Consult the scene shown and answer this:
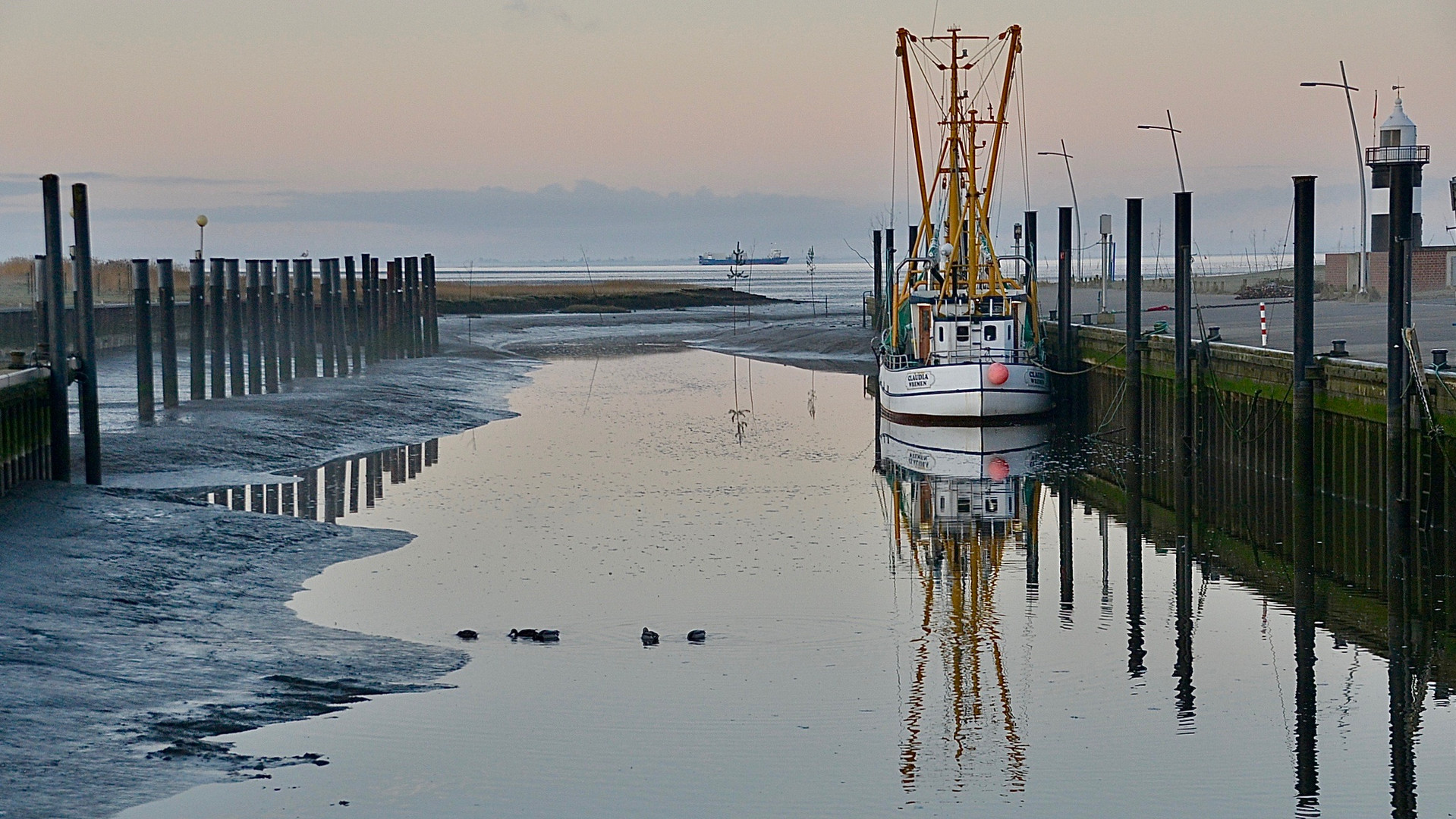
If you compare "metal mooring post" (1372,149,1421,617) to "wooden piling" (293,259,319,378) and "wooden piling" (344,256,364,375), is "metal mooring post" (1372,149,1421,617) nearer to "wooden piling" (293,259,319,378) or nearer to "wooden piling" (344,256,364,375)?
"wooden piling" (293,259,319,378)

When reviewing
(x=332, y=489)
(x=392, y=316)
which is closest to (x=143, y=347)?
(x=332, y=489)

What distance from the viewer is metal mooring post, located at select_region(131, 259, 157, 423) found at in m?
29.6

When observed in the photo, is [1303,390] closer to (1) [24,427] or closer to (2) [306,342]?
(1) [24,427]

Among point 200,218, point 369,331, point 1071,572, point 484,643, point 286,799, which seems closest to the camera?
point 286,799

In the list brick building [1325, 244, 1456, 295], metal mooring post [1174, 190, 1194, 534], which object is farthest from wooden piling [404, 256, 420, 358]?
metal mooring post [1174, 190, 1194, 534]

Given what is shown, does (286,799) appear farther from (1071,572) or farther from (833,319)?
(833,319)

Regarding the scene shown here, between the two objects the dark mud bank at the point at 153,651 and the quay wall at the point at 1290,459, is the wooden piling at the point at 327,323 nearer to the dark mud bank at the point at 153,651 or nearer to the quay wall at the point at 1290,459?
the quay wall at the point at 1290,459

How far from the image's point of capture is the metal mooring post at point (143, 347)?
2963 cm

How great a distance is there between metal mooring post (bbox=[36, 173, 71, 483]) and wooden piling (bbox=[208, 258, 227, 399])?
47.0 ft

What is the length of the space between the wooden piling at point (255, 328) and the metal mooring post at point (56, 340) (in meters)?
16.4

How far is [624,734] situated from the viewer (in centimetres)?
1138

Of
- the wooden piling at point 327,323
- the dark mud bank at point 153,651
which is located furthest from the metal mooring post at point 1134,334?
the wooden piling at point 327,323

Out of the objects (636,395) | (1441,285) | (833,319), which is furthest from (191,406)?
(833,319)

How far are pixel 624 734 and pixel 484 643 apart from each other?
3079 millimetres
